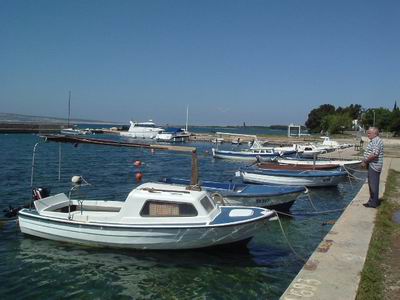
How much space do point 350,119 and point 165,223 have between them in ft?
478

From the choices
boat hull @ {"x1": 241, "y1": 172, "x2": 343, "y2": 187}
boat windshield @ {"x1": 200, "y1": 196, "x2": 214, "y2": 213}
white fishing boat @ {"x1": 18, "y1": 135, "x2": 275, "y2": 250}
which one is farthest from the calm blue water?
boat hull @ {"x1": 241, "y1": 172, "x2": 343, "y2": 187}

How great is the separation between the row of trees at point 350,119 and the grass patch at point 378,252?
385 ft

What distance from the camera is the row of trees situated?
130 m

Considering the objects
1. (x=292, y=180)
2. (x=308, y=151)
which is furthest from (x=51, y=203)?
(x=308, y=151)

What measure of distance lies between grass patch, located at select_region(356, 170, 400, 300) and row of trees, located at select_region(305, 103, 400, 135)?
117474 mm

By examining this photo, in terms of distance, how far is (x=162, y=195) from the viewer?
1341 centimetres

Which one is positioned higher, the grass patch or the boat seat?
the grass patch

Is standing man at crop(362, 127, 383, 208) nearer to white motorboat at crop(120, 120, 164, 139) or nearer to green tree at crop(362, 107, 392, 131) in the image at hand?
white motorboat at crop(120, 120, 164, 139)

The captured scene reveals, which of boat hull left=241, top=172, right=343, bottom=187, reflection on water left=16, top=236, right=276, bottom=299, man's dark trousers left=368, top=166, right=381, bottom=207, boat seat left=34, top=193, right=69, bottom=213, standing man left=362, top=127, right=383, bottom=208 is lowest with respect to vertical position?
reflection on water left=16, top=236, right=276, bottom=299

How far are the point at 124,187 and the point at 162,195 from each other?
1541 centimetres

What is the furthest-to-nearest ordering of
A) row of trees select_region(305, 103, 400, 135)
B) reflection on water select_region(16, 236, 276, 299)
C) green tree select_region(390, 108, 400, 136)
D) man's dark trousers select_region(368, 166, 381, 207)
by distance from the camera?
row of trees select_region(305, 103, 400, 135)
green tree select_region(390, 108, 400, 136)
man's dark trousers select_region(368, 166, 381, 207)
reflection on water select_region(16, 236, 276, 299)

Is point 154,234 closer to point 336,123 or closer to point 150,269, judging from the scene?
point 150,269

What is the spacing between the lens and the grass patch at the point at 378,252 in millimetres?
7797

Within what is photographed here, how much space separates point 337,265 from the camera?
9.03 m
